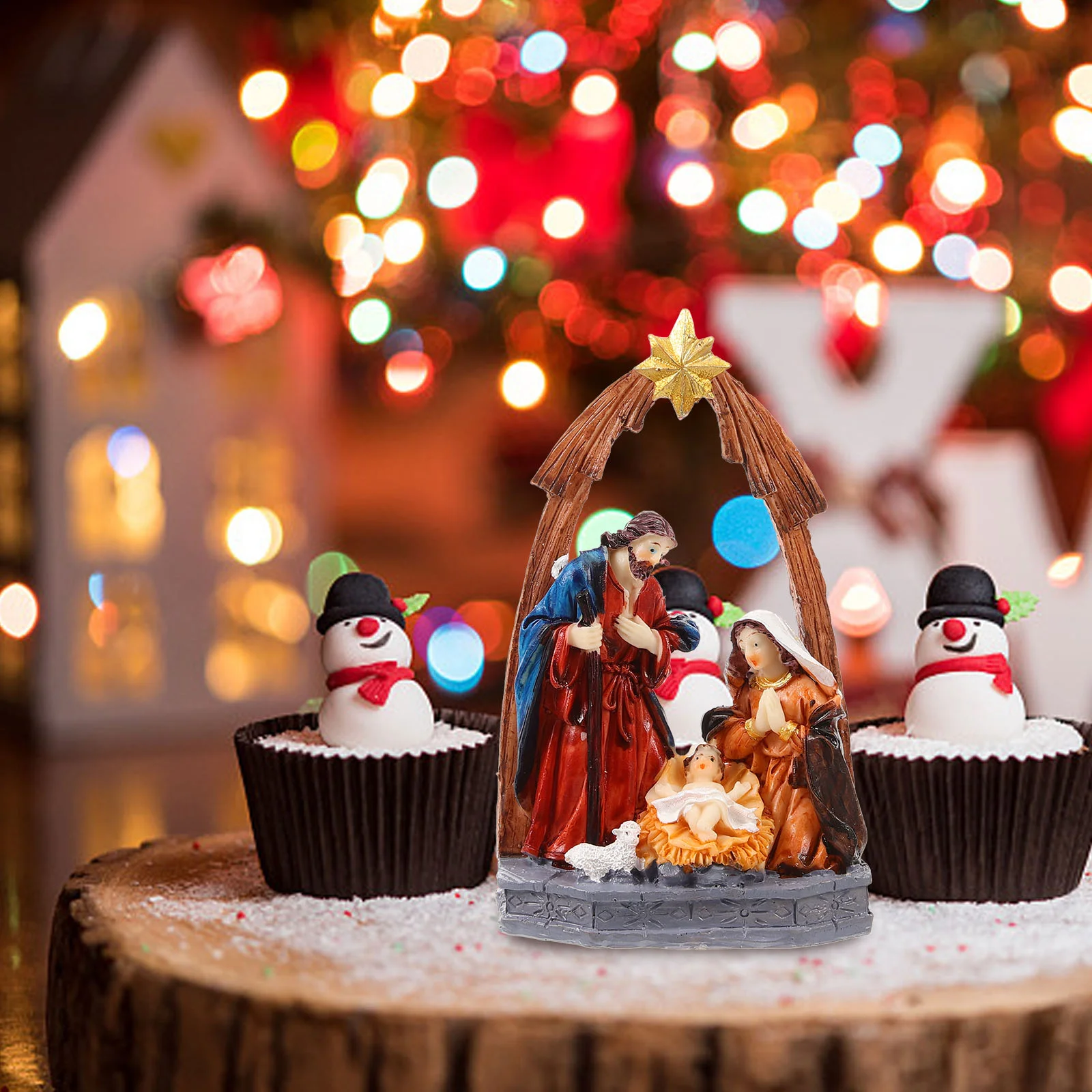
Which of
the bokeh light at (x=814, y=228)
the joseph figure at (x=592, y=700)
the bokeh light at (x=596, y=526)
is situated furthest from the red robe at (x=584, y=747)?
the bokeh light at (x=814, y=228)

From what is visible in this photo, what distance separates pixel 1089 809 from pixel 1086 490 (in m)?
4.16

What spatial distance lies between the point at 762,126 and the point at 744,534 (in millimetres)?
1027

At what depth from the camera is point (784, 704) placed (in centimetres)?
188

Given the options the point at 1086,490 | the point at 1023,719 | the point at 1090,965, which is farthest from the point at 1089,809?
the point at 1086,490

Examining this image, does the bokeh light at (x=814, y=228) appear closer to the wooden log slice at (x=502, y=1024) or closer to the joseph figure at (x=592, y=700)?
the joseph figure at (x=592, y=700)

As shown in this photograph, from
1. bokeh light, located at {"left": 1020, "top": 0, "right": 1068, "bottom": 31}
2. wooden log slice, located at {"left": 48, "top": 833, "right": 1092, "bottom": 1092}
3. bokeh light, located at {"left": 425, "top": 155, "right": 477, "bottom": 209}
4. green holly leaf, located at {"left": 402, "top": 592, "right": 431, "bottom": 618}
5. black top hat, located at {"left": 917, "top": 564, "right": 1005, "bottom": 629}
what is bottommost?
wooden log slice, located at {"left": 48, "top": 833, "right": 1092, "bottom": 1092}

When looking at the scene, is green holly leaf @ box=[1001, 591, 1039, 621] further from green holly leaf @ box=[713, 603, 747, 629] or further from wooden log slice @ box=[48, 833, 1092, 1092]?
wooden log slice @ box=[48, 833, 1092, 1092]

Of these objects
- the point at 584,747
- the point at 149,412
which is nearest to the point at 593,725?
the point at 584,747

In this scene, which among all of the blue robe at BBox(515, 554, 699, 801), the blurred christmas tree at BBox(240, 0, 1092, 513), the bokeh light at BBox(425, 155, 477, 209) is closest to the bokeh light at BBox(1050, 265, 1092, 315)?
the blurred christmas tree at BBox(240, 0, 1092, 513)

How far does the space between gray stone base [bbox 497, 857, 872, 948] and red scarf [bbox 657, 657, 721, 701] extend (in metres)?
0.39

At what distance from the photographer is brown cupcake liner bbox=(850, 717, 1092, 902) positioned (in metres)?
2.04

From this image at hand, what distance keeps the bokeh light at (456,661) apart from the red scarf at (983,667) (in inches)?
118

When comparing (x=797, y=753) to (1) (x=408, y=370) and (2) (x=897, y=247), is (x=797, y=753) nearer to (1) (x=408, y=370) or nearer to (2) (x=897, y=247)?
(1) (x=408, y=370)

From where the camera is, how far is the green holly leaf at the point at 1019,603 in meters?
2.16
